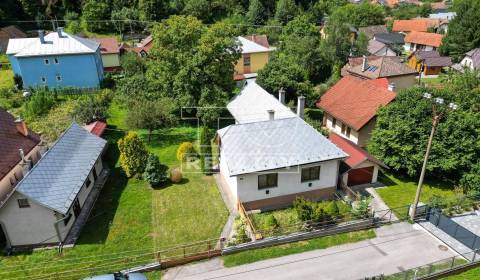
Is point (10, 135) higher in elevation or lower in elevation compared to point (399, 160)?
higher

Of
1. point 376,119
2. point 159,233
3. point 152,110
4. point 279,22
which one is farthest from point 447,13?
point 159,233

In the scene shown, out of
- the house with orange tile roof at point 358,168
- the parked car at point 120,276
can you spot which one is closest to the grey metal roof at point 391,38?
the house with orange tile roof at point 358,168

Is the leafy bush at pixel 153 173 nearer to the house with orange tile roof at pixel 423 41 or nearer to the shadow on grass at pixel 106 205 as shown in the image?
the shadow on grass at pixel 106 205

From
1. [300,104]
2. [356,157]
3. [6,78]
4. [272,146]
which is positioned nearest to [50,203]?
[272,146]

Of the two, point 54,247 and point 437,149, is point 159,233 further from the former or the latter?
point 437,149

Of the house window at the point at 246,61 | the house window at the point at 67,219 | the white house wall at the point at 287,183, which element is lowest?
the house window at the point at 67,219

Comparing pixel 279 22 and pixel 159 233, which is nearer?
pixel 159 233
